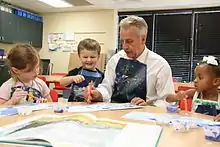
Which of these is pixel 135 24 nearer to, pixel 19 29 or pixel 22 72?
pixel 22 72

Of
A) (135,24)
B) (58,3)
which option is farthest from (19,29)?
(135,24)

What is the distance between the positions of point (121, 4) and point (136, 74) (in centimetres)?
435

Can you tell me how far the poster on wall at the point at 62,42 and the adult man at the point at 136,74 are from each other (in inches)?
193

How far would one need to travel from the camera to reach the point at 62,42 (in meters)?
6.94

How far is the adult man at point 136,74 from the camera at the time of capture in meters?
1.93

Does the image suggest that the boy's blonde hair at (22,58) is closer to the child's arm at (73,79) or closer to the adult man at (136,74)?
the child's arm at (73,79)

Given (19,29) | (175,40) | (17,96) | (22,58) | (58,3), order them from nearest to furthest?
1. (17,96)
2. (22,58)
3. (58,3)
4. (175,40)
5. (19,29)

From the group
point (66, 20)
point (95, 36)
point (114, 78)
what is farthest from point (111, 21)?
point (114, 78)

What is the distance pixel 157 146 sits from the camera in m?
0.71

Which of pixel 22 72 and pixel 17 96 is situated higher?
pixel 22 72

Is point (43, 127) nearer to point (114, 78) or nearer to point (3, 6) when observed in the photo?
point (114, 78)

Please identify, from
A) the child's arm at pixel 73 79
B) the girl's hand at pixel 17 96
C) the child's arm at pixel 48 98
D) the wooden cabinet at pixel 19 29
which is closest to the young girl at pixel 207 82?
the child's arm at pixel 73 79

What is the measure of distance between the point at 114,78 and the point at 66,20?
16.9 feet

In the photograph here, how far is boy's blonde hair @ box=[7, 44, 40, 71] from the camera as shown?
5.49 feet
